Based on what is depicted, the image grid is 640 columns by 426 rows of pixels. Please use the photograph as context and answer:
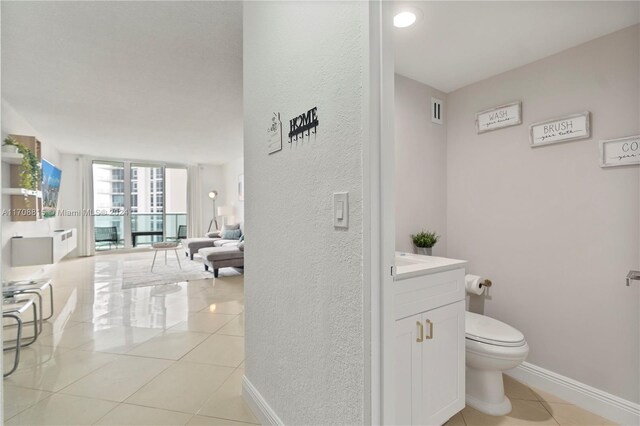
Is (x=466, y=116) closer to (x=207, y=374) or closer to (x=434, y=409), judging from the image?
(x=434, y=409)

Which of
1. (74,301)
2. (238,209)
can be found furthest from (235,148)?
(74,301)

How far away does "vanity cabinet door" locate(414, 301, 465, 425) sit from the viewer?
1.49 meters

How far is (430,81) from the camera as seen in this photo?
8.04 ft

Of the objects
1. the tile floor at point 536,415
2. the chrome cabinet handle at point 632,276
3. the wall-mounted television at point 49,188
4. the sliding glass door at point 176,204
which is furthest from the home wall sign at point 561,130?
the sliding glass door at point 176,204

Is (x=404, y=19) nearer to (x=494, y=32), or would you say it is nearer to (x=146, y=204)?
(x=494, y=32)

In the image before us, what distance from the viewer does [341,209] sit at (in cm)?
115

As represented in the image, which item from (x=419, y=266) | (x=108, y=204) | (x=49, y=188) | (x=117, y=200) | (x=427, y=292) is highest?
(x=49, y=188)

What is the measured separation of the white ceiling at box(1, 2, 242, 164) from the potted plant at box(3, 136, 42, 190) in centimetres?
55

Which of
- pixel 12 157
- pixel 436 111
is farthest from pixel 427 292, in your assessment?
pixel 12 157

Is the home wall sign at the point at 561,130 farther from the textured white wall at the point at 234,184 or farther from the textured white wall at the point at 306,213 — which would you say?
the textured white wall at the point at 234,184

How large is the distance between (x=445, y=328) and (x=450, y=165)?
152 centimetres

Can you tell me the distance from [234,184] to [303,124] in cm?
761

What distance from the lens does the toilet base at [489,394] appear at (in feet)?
6.06

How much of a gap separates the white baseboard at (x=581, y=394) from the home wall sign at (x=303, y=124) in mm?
2223
